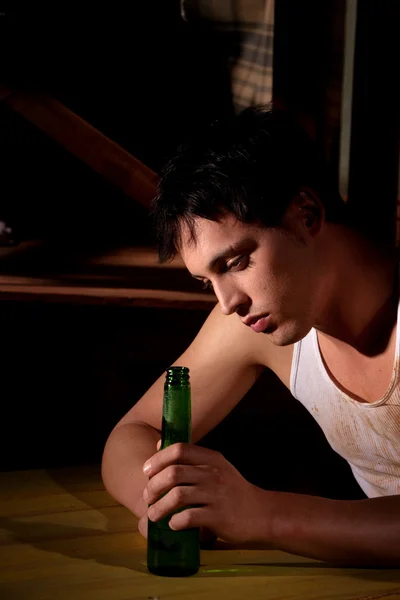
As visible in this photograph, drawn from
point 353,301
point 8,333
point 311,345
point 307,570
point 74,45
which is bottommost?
point 8,333

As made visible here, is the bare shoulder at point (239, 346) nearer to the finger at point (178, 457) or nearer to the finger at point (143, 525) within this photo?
the finger at point (143, 525)

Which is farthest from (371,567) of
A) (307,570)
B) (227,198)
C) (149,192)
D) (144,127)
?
(144,127)

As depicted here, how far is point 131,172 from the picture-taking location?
2.77 metres

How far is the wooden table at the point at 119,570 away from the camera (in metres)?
1.34

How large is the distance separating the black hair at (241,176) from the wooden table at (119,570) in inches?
24.5

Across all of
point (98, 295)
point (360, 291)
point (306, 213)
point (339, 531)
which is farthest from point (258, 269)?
point (98, 295)

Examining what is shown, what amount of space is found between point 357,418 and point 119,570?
0.63 meters

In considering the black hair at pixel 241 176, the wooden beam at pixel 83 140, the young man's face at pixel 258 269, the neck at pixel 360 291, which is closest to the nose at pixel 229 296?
the young man's face at pixel 258 269

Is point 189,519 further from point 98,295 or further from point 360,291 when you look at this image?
point 98,295

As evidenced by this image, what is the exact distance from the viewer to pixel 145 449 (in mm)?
1803

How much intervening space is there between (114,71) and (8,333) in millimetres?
1299

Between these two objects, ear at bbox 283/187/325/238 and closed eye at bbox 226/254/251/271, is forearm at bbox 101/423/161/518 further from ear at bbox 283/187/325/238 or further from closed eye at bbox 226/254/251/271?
ear at bbox 283/187/325/238

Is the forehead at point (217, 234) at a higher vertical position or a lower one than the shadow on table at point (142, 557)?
higher

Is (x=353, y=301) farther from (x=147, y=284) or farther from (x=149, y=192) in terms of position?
(x=149, y=192)
